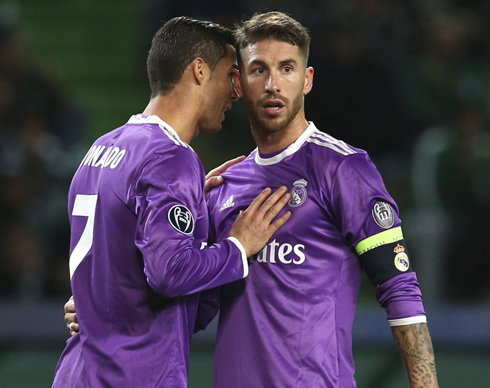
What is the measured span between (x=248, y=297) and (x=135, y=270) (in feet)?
1.74

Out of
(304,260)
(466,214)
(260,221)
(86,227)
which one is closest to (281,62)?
(260,221)

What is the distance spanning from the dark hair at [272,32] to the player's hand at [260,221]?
69cm

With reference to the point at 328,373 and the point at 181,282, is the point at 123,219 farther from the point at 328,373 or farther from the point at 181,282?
the point at 328,373

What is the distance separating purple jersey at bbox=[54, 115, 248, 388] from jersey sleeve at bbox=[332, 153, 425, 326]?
0.48 meters

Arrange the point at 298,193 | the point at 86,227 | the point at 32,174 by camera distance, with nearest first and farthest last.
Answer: the point at 86,227
the point at 298,193
the point at 32,174

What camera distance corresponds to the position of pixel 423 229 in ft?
20.9

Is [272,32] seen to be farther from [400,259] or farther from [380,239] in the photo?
[400,259]

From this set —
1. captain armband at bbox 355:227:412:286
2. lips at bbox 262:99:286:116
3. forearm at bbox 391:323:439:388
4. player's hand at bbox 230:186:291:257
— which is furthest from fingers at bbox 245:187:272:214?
forearm at bbox 391:323:439:388

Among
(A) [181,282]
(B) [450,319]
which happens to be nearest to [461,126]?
(B) [450,319]

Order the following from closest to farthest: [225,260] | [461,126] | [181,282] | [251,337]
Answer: [181,282], [225,260], [251,337], [461,126]

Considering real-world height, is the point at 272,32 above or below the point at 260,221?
above

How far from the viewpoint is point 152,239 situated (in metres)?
2.68

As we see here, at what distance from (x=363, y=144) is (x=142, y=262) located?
5.22 meters

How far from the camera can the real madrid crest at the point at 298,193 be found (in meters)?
3.12
